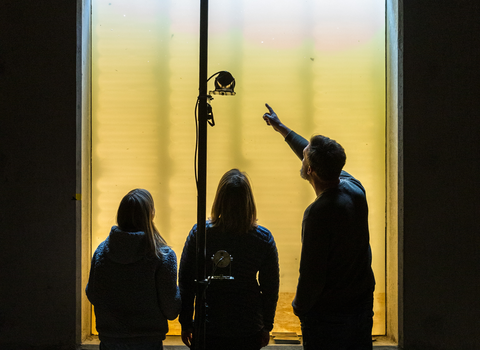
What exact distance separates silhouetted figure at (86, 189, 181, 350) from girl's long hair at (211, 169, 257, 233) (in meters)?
0.36

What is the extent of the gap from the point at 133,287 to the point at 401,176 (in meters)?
2.15

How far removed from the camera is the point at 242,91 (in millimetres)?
3162

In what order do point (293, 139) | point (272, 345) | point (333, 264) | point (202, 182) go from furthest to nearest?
point (272, 345) → point (293, 139) → point (333, 264) → point (202, 182)

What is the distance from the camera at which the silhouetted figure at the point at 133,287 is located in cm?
197

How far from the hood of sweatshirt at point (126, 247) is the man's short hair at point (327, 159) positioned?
1.05 meters
